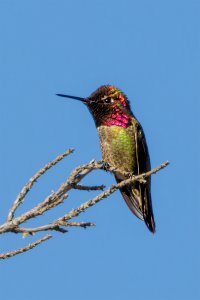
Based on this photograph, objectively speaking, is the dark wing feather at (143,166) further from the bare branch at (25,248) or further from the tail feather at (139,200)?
the bare branch at (25,248)

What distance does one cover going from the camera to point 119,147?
6.38 metres

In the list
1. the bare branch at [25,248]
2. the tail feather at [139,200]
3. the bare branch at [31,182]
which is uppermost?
the tail feather at [139,200]

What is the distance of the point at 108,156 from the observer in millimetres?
6398

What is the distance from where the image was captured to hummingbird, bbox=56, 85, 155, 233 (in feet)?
20.9

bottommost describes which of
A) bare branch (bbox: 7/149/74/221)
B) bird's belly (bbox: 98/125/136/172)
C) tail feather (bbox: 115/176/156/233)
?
bare branch (bbox: 7/149/74/221)

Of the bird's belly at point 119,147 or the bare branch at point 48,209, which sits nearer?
the bare branch at point 48,209

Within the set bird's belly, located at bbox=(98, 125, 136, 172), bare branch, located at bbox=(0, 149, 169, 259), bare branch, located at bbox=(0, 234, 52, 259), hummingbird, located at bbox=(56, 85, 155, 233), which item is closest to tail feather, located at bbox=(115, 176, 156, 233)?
hummingbird, located at bbox=(56, 85, 155, 233)

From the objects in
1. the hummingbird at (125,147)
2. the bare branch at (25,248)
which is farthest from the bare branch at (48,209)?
the hummingbird at (125,147)

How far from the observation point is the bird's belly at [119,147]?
20.9ft

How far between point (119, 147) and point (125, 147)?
8 centimetres

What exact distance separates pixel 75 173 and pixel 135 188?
318cm

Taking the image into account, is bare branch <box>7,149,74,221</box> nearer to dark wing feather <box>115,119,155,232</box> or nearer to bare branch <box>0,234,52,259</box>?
bare branch <box>0,234,52,259</box>

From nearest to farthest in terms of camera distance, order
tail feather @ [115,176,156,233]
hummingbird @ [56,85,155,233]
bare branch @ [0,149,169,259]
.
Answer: bare branch @ [0,149,169,259] < tail feather @ [115,176,156,233] < hummingbird @ [56,85,155,233]

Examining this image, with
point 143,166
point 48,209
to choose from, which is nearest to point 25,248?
point 48,209
